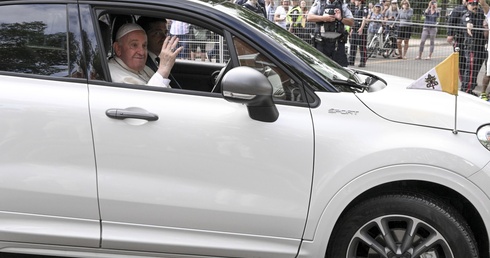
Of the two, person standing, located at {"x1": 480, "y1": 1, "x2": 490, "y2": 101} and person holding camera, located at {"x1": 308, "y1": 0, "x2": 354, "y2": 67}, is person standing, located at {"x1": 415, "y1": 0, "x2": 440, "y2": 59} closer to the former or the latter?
person standing, located at {"x1": 480, "y1": 1, "x2": 490, "y2": 101}

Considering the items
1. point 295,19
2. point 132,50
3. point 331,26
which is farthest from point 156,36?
point 295,19

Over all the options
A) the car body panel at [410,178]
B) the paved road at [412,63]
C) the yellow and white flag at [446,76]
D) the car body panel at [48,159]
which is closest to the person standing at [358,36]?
the paved road at [412,63]

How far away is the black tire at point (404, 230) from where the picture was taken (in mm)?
2988

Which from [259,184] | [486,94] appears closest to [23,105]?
[259,184]

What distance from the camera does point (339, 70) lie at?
3512 mm

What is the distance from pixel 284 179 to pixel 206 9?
1.01 metres

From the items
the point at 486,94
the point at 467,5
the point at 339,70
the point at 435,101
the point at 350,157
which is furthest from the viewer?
the point at 467,5

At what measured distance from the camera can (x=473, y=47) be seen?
9.43 m

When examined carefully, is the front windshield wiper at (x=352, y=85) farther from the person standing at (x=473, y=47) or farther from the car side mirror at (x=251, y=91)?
the person standing at (x=473, y=47)

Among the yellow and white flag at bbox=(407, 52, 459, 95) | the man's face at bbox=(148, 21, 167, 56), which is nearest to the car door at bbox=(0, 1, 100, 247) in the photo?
the man's face at bbox=(148, 21, 167, 56)

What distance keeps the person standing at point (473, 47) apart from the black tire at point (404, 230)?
22.5 ft

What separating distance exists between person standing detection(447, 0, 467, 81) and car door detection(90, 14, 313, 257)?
300 inches

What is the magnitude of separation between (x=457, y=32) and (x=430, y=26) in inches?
21.1

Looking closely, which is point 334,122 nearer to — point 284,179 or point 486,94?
point 284,179
